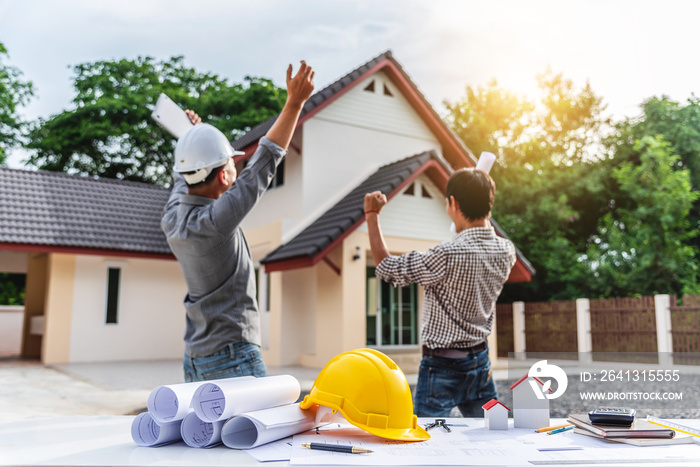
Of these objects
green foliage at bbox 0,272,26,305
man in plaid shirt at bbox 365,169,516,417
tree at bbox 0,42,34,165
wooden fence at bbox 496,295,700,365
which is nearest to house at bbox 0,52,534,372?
wooden fence at bbox 496,295,700,365

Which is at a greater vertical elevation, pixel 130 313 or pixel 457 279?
pixel 457 279

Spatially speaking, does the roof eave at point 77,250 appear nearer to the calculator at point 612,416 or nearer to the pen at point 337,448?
the pen at point 337,448

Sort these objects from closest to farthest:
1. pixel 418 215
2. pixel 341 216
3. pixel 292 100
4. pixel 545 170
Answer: pixel 292 100 < pixel 341 216 < pixel 418 215 < pixel 545 170

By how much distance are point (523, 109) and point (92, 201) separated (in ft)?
45.8

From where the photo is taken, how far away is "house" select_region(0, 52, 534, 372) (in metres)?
9.03

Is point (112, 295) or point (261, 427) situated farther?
point (112, 295)

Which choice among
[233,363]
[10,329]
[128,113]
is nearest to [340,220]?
[233,363]

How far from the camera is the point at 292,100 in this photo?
1781 millimetres

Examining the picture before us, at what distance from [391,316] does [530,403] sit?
28.8ft

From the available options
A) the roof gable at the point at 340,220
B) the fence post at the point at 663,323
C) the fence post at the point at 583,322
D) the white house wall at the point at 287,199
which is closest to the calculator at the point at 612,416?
the roof gable at the point at 340,220

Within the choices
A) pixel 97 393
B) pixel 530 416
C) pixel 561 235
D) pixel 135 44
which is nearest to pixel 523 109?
pixel 561 235

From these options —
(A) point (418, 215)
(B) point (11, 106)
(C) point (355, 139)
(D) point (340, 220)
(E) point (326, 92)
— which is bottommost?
(D) point (340, 220)

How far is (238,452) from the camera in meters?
1.19

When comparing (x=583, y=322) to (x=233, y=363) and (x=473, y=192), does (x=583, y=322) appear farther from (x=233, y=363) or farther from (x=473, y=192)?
(x=233, y=363)
